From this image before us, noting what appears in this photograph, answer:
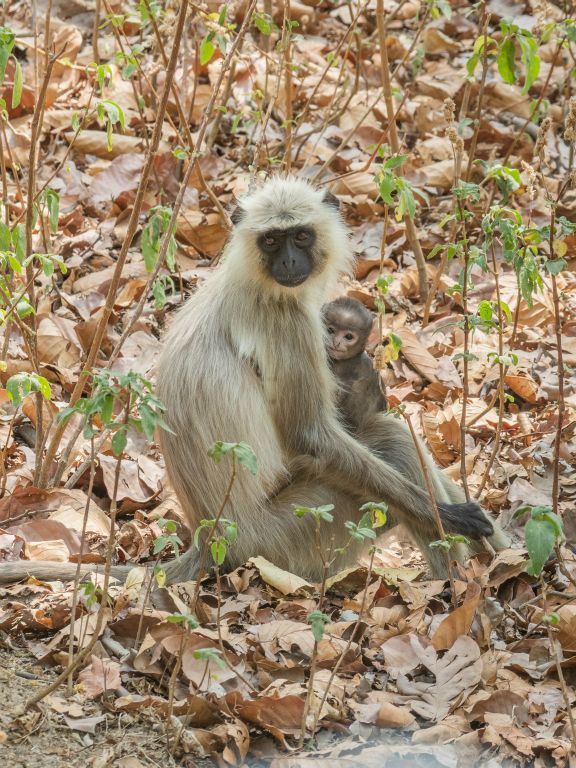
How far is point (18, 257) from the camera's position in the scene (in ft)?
16.5

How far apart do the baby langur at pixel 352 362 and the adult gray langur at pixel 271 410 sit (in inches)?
12.3

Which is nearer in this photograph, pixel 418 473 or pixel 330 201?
pixel 418 473

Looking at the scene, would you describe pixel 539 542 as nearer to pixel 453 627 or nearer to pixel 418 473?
pixel 453 627

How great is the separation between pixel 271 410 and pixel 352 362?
689 mm

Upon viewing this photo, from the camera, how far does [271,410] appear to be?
16.0ft

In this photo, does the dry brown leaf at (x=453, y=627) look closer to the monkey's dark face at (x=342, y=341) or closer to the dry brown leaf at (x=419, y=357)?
the monkey's dark face at (x=342, y=341)

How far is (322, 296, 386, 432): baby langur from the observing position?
5320 mm

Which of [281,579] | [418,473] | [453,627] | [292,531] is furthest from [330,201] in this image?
[453,627]

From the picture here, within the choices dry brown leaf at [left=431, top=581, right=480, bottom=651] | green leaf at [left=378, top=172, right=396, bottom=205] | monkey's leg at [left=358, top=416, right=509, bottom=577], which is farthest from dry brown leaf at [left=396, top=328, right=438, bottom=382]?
dry brown leaf at [left=431, top=581, right=480, bottom=651]

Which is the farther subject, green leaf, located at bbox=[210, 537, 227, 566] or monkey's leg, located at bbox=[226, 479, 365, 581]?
monkey's leg, located at bbox=[226, 479, 365, 581]

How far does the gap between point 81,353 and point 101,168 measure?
2.18 m

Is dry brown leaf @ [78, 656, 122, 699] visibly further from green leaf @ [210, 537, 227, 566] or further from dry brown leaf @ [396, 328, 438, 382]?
dry brown leaf @ [396, 328, 438, 382]

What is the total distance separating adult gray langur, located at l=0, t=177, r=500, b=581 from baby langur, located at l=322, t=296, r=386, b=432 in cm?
31

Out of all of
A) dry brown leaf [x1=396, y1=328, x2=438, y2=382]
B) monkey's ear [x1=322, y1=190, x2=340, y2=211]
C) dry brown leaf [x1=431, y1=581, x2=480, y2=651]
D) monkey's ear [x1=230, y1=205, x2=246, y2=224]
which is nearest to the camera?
dry brown leaf [x1=431, y1=581, x2=480, y2=651]
